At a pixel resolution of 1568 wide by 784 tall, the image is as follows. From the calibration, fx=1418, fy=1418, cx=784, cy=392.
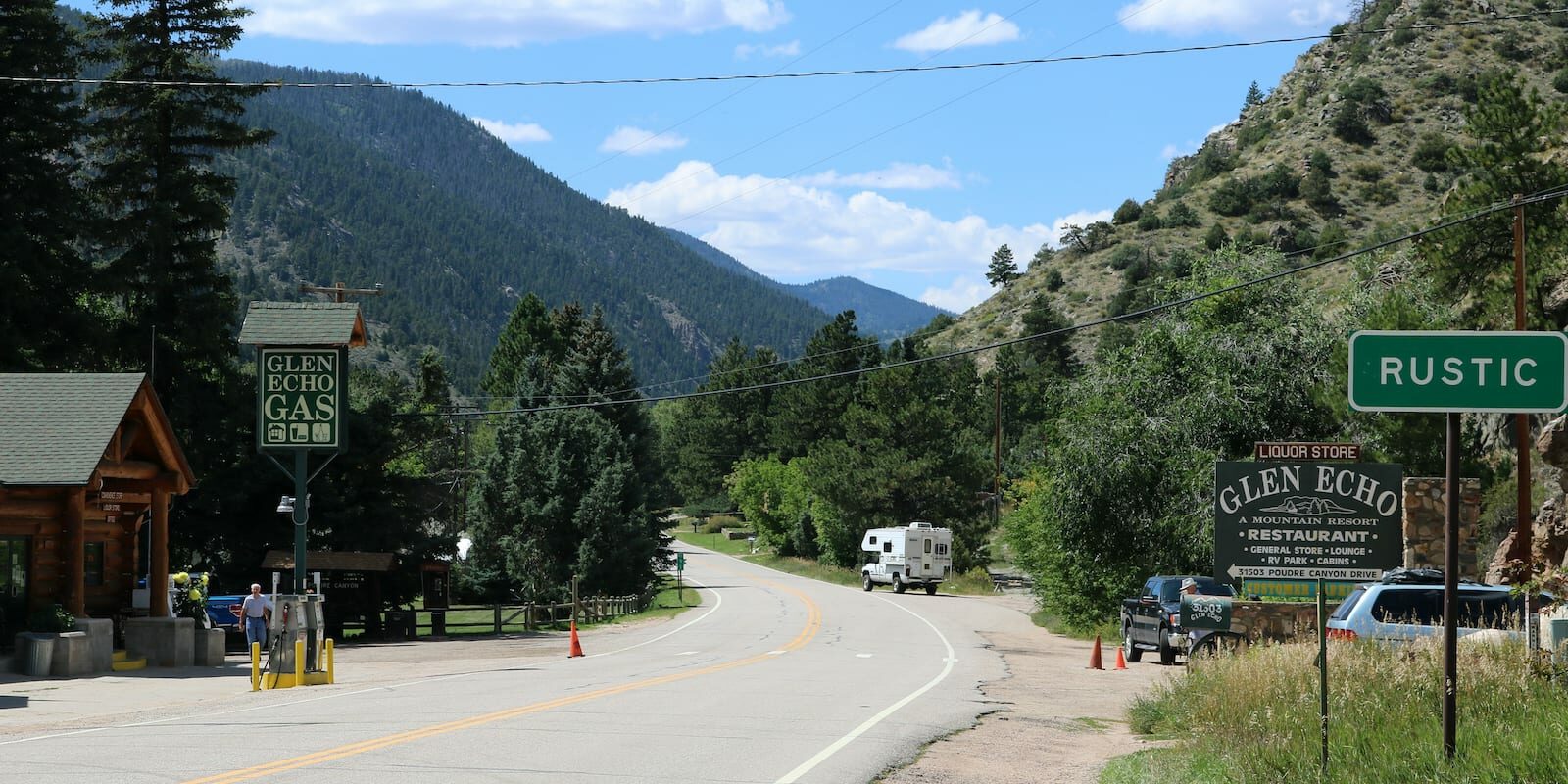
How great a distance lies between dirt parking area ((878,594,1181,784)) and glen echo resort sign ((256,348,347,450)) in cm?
1374

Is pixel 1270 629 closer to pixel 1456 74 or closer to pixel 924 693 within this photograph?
pixel 924 693

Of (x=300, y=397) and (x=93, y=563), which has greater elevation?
(x=300, y=397)

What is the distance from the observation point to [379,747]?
1307cm

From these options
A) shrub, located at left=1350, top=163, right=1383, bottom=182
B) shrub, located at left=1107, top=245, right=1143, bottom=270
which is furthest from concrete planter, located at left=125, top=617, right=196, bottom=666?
shrub, located at left=1350, top=163, right=1383, bottom=182

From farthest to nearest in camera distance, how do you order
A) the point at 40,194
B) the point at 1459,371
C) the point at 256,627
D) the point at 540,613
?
the point at 540,613 < the point at 40,194 < the point at 256,627 < the point at 1459,371

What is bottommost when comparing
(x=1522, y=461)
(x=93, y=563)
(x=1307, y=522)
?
(x=93, y=563)

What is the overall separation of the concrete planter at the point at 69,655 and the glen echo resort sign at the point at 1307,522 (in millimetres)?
21137

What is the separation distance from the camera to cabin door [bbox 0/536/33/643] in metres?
26.0

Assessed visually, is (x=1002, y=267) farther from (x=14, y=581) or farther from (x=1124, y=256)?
(x=14, y=581)

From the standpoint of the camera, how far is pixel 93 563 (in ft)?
97.0

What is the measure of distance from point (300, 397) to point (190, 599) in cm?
829

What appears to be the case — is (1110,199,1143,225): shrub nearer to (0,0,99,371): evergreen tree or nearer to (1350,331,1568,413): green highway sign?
(0,0,99,371): evergreen tree

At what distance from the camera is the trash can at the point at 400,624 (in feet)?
134

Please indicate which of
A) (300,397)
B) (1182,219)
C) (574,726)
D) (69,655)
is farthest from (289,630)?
(1182,219)
